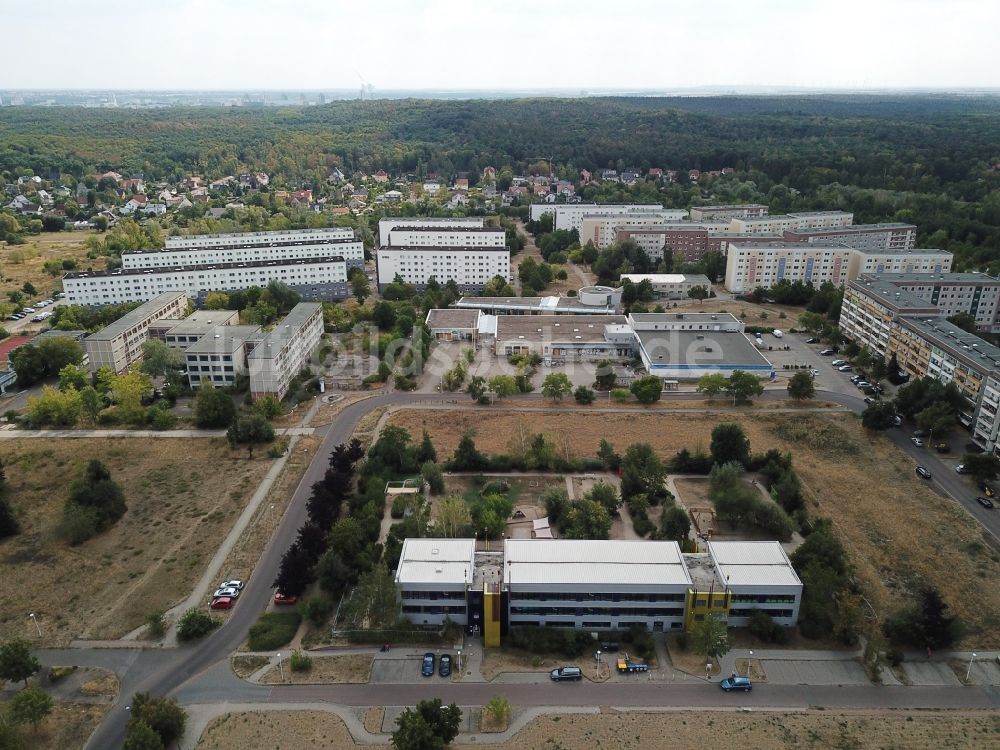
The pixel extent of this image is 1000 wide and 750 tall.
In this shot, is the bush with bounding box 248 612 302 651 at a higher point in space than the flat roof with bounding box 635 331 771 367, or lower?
lower

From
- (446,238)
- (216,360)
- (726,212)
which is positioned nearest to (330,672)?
(216,360)

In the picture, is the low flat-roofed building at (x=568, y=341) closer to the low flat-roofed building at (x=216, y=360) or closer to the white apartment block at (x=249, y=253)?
the low flat-roofed building at (x=216, y=360)

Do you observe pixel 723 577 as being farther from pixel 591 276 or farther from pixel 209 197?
pixel 209 197

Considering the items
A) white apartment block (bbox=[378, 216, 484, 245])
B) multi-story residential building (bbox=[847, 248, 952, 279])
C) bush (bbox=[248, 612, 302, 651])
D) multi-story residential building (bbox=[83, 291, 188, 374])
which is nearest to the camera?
bush (bbox=[248, 612, 302, 651])

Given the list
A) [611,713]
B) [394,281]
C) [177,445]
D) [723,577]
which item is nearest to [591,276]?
[394,281]

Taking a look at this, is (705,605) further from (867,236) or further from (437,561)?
(867,236)

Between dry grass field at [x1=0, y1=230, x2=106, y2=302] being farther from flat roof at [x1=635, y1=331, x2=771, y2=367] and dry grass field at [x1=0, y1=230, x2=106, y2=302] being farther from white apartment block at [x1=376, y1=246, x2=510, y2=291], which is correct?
flat roof at [x1=635, y1=331, x2=771, y2=367]

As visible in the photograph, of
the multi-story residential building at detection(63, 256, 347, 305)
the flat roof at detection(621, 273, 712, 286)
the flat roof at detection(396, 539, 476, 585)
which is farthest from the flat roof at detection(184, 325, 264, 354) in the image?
the flat roof at detection(621, 273, 712, 286)

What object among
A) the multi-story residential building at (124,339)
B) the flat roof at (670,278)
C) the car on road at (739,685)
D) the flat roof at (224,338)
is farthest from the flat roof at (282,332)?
the car on road at (739,685)
